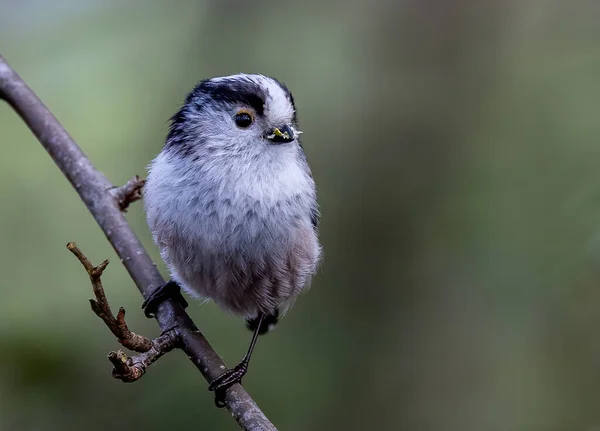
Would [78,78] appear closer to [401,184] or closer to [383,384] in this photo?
[401,184]

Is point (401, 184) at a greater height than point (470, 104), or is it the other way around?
point (470, 104)

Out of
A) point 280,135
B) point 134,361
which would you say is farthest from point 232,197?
point 134,361

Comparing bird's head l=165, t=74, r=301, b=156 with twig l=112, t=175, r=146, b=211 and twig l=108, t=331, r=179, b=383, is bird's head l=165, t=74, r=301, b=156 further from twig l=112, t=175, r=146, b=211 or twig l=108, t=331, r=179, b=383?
twig l=108, t=331, r=179, b=383

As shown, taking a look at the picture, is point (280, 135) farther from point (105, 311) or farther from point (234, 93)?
point (105, 311)

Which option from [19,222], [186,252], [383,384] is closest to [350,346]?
[383,384]

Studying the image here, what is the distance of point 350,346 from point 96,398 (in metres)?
1.57

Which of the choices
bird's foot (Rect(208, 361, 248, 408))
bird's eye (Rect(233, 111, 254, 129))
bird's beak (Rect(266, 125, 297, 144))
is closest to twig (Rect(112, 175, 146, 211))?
bird's eye (Rect(233, 111, 254, 129))

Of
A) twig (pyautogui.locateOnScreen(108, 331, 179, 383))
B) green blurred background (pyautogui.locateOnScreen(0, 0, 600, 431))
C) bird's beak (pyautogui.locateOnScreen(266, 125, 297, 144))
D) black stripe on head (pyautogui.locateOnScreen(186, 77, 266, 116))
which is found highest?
black stripe on head (pyautogui.locateOnScreen(186, 77, 266, 116))

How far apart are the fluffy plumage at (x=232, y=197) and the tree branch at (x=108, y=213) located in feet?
0.43

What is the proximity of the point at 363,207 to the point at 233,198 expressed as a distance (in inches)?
83.1

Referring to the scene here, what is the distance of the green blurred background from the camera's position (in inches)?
143

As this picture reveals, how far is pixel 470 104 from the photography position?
4855mm

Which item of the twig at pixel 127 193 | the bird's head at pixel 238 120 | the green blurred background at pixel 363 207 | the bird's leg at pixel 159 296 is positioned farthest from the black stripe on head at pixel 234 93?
the green blurred background at pixel 363 207

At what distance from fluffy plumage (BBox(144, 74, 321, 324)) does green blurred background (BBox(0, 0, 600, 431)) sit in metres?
1.03
